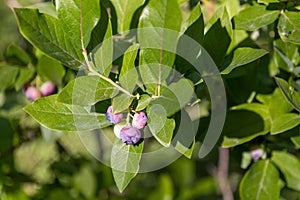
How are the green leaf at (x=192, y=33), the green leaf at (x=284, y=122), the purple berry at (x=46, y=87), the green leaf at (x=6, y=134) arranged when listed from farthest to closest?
the green leaf at (x=6, y=134), the purple berry at (x=46, y=87), the green leaf at (x=284, y=122), the green leaf at (x=192, y=33)

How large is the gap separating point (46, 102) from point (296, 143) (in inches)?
19.4

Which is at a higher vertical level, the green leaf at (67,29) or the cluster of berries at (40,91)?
the green leaf at (67,29)

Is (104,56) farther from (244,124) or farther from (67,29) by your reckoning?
(244,124)

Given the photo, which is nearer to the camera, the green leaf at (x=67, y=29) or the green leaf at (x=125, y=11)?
the green leaf at (x=67, y=29)

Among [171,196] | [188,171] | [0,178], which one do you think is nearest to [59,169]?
[0,178]

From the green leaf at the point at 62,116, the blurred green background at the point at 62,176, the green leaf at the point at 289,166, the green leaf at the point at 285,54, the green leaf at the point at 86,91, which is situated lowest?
the blurred green background at the point at 62,176

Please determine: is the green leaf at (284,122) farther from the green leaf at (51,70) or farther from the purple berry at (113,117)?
the green leaf at (51,70)

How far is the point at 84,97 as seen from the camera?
2.31 ft

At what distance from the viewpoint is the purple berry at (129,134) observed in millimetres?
717

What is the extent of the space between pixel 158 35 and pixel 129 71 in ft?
0.26

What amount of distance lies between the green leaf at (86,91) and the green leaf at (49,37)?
36 millimetres

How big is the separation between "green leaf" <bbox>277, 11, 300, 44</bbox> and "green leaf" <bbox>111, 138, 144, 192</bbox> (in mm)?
294

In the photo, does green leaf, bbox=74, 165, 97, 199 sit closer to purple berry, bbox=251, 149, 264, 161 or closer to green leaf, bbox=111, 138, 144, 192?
purple berry, bbox=251, 149, 264, 161

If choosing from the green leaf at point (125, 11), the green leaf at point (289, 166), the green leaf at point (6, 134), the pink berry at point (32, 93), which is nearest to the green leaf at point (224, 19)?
the green leaf at point (125, 11)
